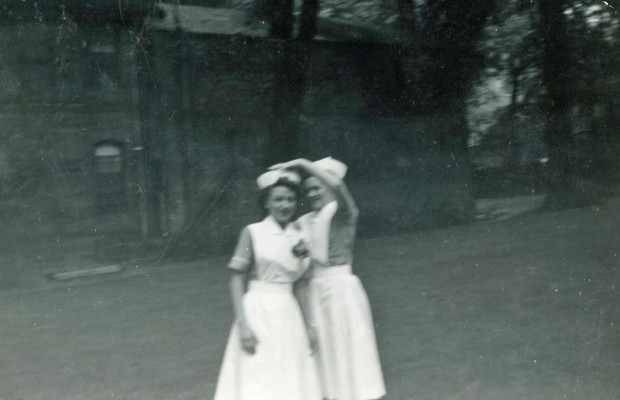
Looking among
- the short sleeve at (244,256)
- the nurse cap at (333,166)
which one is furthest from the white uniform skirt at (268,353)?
the nurse cap at (333,166)

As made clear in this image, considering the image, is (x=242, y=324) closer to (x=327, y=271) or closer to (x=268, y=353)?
(x=268, y=353)

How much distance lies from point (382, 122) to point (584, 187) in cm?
161

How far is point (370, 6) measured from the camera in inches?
166

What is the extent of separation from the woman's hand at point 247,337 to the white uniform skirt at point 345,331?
459mm

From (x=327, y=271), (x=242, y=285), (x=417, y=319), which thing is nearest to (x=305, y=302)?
(x=327, y=271)

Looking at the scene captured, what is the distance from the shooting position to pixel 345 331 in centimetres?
333

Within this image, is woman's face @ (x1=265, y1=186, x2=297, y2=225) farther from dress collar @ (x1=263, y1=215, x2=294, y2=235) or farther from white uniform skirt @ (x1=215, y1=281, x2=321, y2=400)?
white uniform skirt @ (x1=215, y1=281, x2=321, y2=400)

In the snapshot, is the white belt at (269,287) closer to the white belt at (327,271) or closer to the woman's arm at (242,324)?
the woman's arm at (242,324)

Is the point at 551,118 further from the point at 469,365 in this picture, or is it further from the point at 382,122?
the point at 469,365

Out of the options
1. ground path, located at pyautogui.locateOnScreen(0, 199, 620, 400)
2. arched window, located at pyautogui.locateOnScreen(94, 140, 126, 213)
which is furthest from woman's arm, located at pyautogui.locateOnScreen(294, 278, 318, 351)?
arched window, located at pyautogui.locateOnScreen(94, 140, 126, 213)

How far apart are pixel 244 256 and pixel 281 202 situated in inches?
13.4

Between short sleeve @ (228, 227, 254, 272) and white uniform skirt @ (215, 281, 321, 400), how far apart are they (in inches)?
5.0

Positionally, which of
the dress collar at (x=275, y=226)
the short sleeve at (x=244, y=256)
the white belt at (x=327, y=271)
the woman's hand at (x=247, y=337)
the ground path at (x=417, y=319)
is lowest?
the ground path at (x=417, y=319)

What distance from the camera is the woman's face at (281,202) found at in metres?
3.08
